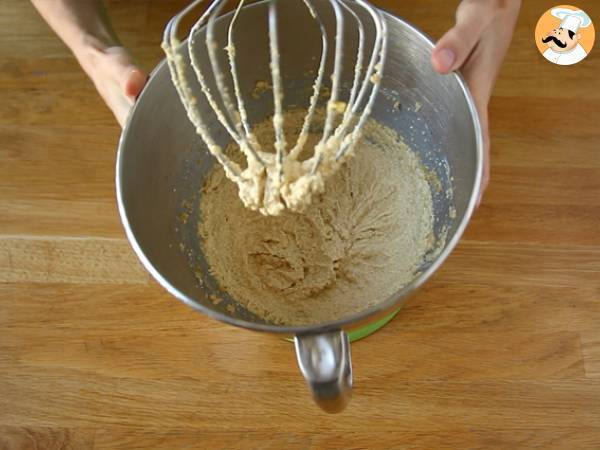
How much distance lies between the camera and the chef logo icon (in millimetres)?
874

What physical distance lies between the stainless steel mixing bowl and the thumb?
19mm

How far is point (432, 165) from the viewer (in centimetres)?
71

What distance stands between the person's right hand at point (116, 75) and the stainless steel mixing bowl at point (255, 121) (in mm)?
29

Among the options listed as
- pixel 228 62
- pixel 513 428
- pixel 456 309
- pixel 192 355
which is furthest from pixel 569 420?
pixel 228 62

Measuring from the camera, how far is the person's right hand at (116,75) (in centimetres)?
63

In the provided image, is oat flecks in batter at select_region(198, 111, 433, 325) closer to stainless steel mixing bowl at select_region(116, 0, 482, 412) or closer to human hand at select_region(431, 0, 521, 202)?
stainless steel mixing bowl at select_region(116, 0, 482, 412)

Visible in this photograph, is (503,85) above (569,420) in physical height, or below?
above

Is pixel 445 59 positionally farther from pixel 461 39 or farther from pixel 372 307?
pixel 372 307

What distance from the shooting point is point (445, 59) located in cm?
58

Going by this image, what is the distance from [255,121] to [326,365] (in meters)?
0.43

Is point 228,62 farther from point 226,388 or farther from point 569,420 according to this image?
point 569,420

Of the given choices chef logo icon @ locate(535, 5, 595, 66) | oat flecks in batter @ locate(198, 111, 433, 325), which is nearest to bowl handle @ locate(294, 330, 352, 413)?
oat flecks in batter @ locate(198, 111, 433, 325)

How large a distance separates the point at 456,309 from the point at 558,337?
0.13m

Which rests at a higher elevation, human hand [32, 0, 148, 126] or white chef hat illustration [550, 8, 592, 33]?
white chef hat illustration [550, 8, 592, 33]
